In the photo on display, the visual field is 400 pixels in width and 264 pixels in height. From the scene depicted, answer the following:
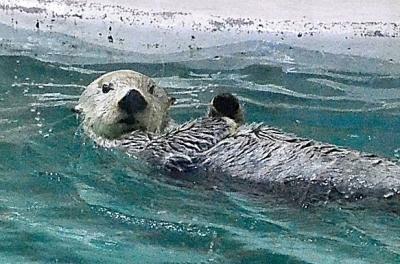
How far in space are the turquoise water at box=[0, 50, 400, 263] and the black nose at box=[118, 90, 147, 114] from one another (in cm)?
27

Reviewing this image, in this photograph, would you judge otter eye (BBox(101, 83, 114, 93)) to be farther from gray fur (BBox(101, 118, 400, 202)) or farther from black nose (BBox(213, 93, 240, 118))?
black nose (BBox(213, 93, 240, 118))

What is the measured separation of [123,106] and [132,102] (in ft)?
0.26

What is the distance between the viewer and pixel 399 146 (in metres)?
6.26

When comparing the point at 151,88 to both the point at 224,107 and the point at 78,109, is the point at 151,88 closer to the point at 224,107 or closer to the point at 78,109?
the point at 78,109

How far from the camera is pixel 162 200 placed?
15.7 ft

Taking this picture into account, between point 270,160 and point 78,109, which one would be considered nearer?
point 270,160

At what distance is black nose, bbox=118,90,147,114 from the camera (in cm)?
530

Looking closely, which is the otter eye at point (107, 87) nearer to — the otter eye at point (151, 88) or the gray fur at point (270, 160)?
the otter eye at point (151, 88)

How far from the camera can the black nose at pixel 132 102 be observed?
5.30m

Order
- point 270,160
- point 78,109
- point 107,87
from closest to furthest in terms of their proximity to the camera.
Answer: point 270,160 → point 107,87 → point 78,109

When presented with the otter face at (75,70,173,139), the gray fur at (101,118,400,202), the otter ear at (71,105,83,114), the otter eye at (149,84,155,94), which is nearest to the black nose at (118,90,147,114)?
the otter face at (75,70,173,139)

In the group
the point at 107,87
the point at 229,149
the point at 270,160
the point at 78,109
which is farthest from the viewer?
the point at 78,109

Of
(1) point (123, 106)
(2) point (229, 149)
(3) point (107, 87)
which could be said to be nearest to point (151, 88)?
(3) point (107, 87)

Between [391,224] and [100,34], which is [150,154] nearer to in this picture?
[391,224]
